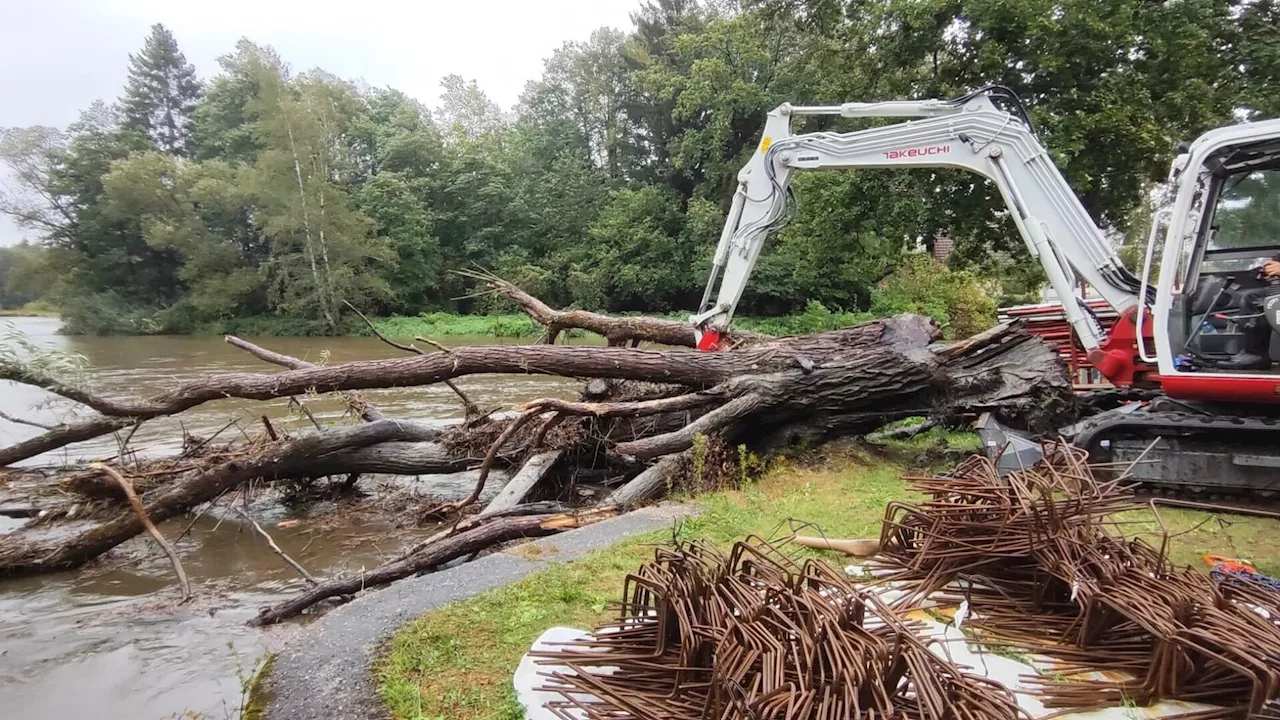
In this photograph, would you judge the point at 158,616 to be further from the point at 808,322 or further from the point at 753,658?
the point at 808,322

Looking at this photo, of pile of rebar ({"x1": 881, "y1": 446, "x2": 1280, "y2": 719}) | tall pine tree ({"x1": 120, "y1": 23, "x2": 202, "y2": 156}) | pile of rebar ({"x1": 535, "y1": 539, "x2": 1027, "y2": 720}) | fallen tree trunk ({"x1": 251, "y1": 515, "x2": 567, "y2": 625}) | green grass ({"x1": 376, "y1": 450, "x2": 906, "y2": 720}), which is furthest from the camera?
tall pine tree ({"x1": 120, "y1": 23, "x2": 202, "y2": 156})

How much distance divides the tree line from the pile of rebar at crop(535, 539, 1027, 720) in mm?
11538

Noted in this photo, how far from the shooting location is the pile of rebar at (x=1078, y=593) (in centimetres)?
250

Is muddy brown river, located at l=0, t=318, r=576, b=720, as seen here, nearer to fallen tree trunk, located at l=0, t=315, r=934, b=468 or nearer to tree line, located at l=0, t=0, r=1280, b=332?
fallen tree trunk, located at l=0, t=315, r=934, b=468

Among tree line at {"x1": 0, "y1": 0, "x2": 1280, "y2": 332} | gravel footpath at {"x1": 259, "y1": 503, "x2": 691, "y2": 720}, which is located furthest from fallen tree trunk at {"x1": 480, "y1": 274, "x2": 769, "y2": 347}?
tree line at {"x1": 0, "y1": 0, "x2": 1280, "y2": 332}

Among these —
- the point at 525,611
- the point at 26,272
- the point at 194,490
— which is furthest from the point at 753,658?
the point at 26,272

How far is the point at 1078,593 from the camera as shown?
9.84 feet

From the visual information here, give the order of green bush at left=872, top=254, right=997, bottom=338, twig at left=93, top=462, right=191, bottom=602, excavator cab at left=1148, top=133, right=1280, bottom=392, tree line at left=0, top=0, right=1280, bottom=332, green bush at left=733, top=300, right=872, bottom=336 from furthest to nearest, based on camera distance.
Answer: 1. green bush at left=733, top=300, right=872, bottom=336
2. green bush at left=872, top=254, right=997, bottom=338
3. tree line at left=0, top=0, right=1280, bottom=332
4. twig at left=93, top=462, right=191, bottom=602
5. excavator cab at left=1148, top=133, right=1280, bottom=392

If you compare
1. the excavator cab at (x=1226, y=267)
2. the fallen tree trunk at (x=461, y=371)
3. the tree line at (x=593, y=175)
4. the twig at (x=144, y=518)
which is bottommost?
the twig at (x=144, y=518)

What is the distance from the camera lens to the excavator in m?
5.05

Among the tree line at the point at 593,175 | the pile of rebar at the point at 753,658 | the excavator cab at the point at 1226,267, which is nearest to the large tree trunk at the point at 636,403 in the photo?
the excavator cab at the point at 1226,267

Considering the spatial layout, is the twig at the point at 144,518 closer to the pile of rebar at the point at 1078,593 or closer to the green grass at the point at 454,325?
the pile of rebar at the point at 1078,593

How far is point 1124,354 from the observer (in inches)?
229

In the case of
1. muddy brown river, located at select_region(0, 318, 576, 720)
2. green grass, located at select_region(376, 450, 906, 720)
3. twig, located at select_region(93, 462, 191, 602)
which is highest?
green grass, located at select_region(376, 450, 906, 720)
